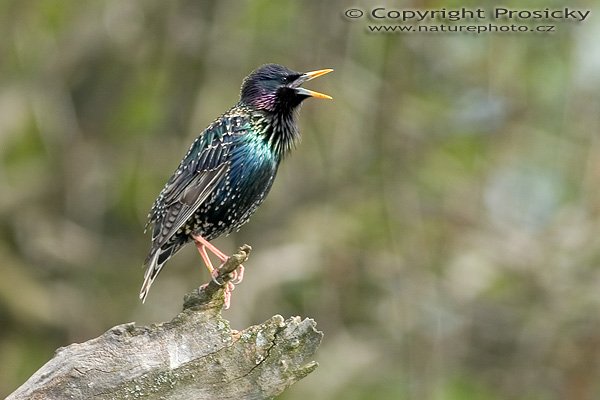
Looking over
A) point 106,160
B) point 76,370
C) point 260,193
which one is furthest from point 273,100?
point 106,160

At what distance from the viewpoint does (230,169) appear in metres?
7.28

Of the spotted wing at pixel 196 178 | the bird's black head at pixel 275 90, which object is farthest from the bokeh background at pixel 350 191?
the spotted wing at pixel 196 178

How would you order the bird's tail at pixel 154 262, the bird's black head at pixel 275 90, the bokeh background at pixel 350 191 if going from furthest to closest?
the bokeh background at pixel 350 191 → the bird's black head at pixel 275 90 → the bird's tail at pixel 154 262

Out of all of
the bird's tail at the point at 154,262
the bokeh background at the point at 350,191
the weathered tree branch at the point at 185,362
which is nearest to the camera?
the weathered tree branch at the point at 185,362

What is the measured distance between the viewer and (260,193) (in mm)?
7324

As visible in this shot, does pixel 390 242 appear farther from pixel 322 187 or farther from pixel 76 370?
pixel 76 370

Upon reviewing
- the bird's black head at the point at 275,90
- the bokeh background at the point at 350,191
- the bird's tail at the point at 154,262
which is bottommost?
the bird's tail at the point at 154,262

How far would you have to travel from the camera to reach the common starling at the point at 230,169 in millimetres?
7262

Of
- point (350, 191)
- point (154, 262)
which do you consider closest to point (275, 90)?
point (154, 262)

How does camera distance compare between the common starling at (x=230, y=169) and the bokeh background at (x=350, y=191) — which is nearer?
the common starling at (x=230, y=169)

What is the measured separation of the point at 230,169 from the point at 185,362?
77.1 inches

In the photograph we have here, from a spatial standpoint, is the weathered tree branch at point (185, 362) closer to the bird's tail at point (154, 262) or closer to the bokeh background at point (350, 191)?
the bird's tail at point (154, 262)

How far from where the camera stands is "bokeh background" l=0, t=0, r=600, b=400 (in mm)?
11031

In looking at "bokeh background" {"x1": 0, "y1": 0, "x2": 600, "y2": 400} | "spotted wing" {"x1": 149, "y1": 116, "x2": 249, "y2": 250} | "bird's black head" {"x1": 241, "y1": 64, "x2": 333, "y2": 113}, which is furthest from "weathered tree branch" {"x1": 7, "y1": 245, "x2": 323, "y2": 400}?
"bokeh background" {"x1": 0, "y1": 0, "x2": 600, "y2": 400}
